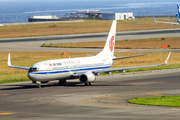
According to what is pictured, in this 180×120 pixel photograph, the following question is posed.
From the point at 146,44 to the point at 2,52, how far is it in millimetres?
44995

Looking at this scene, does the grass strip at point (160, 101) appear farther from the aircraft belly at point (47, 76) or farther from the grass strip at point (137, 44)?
the grass strip at point (137, 44)

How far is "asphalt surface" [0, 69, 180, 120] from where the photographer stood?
92.0ft

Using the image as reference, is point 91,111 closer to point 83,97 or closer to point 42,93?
point 83,97

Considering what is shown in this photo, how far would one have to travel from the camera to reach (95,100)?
36656 millimetres

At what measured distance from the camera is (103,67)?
177 feet

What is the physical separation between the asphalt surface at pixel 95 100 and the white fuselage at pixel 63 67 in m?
2.05

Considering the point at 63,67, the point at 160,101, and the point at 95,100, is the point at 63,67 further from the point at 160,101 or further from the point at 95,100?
the point at 160,101

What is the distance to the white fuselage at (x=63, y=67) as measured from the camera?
4653cm

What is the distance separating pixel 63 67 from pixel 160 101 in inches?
701

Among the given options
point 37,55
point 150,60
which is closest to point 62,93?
point 150,60

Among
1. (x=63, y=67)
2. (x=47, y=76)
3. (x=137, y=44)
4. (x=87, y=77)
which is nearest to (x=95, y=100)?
(x=47, y=76)

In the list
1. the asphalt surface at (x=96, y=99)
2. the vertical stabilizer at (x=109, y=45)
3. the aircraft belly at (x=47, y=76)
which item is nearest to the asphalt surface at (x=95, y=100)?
the asphalt surface at (x=96, y=99)

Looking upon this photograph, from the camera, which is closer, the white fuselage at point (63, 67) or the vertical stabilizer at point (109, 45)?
the white fuselage at point (63, 67)

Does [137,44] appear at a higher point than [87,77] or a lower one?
higher
